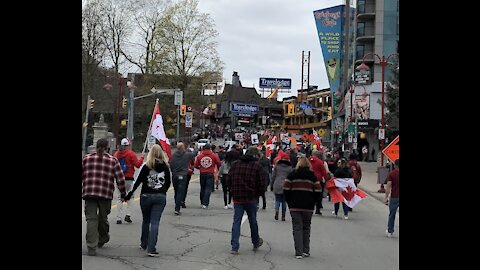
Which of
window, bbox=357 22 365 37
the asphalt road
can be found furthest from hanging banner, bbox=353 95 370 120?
the asphalt road

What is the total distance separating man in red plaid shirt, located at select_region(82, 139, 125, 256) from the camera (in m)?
8.42

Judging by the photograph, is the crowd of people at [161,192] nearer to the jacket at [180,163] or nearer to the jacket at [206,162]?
the jacket at [180,163]

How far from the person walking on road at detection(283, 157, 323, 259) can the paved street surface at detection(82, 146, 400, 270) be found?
0.89 feet

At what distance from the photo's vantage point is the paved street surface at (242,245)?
27.6 ft

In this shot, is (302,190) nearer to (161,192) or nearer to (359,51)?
(161,192)

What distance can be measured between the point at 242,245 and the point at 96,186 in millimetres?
2967

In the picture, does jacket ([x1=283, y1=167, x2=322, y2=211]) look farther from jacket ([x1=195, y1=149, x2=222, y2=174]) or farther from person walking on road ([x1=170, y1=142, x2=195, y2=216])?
jacket ([x1=195, y1=149, x2=222, y2=174])

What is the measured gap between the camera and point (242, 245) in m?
10.1

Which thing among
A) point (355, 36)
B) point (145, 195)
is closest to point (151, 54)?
point (355, 36)
